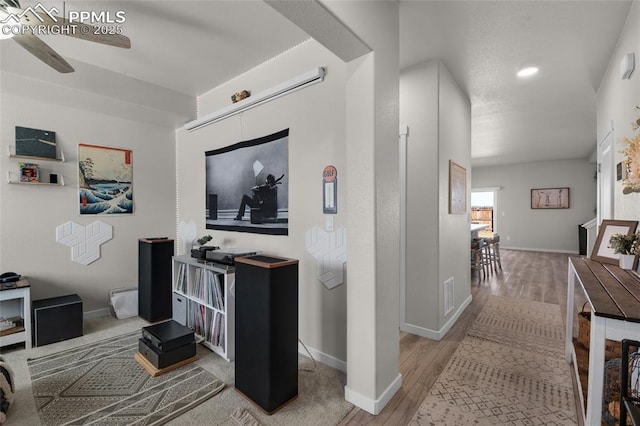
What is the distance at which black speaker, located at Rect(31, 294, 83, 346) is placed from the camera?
267 cm

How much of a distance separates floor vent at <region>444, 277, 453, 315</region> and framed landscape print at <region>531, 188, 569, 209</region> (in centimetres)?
754

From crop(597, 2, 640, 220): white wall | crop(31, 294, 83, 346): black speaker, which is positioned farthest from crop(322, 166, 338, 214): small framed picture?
crop(31, 294, 83, 346): black speaker

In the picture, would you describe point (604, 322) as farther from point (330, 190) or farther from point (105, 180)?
point (105, 180)

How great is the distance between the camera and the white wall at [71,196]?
9.65 feet

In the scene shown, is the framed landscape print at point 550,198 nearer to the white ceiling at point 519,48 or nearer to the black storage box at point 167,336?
the white ceiling at point 519,48

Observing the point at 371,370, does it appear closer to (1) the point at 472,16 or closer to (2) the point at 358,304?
(2) the point at 358,304

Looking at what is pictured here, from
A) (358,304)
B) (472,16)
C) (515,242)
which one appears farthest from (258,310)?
(515,242)

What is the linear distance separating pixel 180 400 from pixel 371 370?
1.26 meters

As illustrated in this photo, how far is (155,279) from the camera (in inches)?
127

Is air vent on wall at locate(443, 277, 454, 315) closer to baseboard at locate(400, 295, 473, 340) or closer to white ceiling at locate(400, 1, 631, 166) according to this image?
baseboard at locate(400, 295, 473, 340)

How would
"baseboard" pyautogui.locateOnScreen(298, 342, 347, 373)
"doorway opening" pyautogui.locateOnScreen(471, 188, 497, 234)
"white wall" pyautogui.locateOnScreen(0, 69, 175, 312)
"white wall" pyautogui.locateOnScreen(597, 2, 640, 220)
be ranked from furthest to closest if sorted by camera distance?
1. "doorway opening" pyautogui.locateOnScreen(471, 188, 497, 234)
2. "white wall" pyautogui.locateOnScreen(0, 69, 175, 312)
3. "baseboard" pyautogui.locateOnScreen(298, 342, 347, 373)
4. "white wall" pyautogui.locateOnScreen(597, 2, 640, 220)

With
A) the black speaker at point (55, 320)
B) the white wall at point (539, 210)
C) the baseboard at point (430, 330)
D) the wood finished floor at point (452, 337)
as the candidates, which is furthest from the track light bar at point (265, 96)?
the white wall at point (539, 210)

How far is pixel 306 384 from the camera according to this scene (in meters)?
2.12

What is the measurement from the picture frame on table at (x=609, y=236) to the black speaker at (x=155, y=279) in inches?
156
